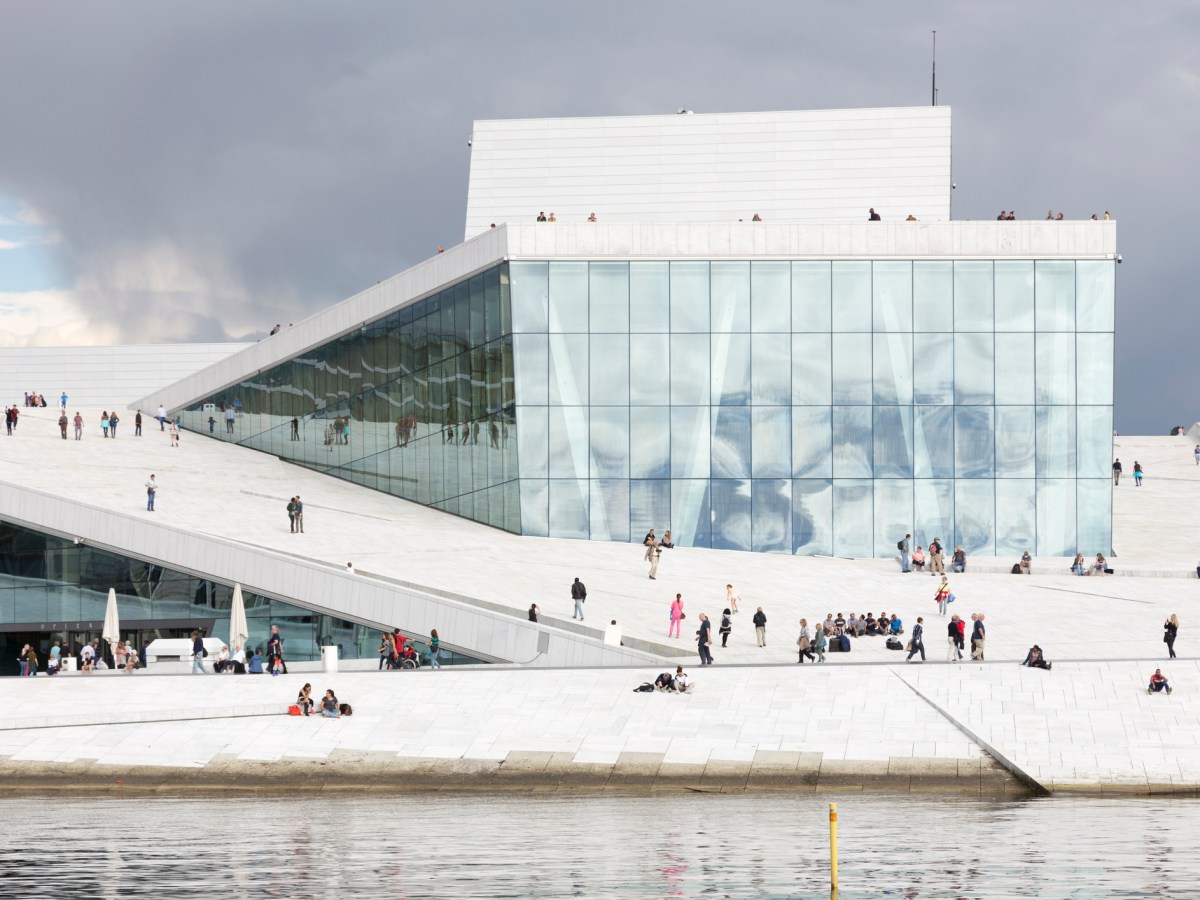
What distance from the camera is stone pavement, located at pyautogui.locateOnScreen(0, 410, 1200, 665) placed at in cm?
3853

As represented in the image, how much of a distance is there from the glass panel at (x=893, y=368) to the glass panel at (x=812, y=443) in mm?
1726

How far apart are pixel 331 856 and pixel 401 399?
3377 cm

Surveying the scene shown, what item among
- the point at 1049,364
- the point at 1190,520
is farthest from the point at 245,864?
the point at 1190,520

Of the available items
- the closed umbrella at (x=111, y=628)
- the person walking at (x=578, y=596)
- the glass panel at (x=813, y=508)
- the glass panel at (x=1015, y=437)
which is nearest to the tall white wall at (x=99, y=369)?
the glass panel at (x=813, y=508)

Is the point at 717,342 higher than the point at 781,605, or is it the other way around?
the point at 717,342

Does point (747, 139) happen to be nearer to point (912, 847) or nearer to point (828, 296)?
point (828, 296)

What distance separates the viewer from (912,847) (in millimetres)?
20656

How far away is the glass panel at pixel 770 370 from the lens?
51250 millimetres

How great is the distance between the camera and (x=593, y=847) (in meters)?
21.1

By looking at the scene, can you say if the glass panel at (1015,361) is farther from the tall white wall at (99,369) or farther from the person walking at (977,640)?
the tall white wall at (99,369)

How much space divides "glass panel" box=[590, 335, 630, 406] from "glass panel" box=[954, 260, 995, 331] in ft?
33.2

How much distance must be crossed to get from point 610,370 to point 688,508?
4811 millimetres

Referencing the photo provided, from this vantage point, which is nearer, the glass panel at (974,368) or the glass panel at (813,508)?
the glass panel at (974,368)

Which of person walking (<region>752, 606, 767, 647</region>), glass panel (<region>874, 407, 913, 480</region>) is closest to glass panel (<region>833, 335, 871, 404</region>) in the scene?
glass panel (<region>874, 407, 913, 480</region>)
